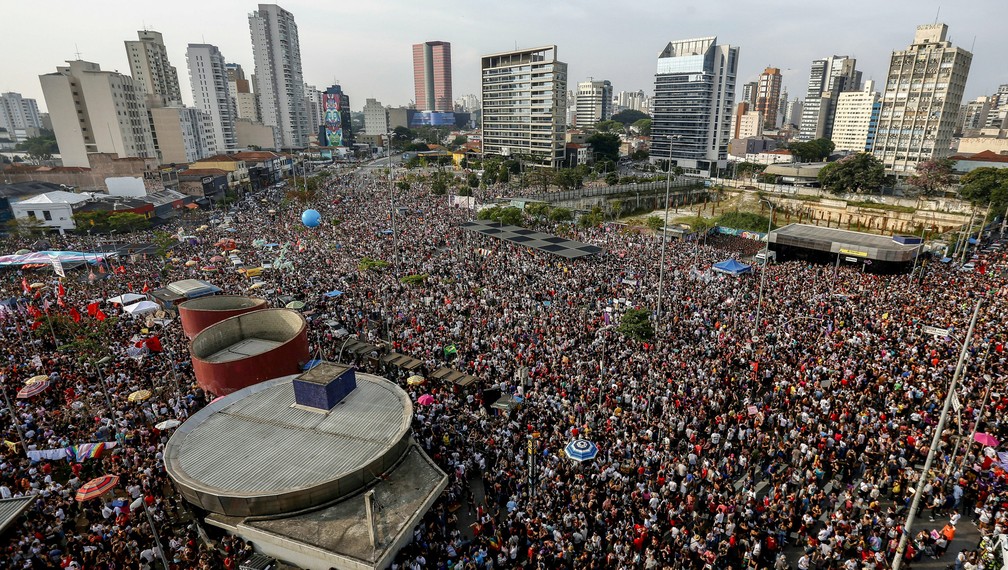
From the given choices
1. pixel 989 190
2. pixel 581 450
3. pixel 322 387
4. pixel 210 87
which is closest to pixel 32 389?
pixel 322 387

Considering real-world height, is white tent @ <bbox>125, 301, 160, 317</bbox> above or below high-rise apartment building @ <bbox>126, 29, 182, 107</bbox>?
below

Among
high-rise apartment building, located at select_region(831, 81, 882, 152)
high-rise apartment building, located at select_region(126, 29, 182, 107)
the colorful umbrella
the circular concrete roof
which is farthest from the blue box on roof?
high-rise apartment building, located at select_region(831, 81, 882, 152)

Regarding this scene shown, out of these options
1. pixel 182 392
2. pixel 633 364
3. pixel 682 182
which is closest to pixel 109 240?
pixel 182 392

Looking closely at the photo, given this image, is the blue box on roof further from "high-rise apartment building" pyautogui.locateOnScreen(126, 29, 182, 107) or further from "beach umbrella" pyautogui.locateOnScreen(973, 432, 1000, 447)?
"high-rise apartment building" pyautogui.locateOnScreen(126, 29, 182, 107)

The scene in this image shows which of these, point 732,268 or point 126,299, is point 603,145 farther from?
point 126,299

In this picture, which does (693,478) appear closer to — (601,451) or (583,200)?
(601,451)

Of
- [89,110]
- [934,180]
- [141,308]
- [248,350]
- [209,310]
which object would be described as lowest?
[248,350]

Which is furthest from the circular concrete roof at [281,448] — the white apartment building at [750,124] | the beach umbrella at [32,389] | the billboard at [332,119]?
the white apartment building at [750,124]
